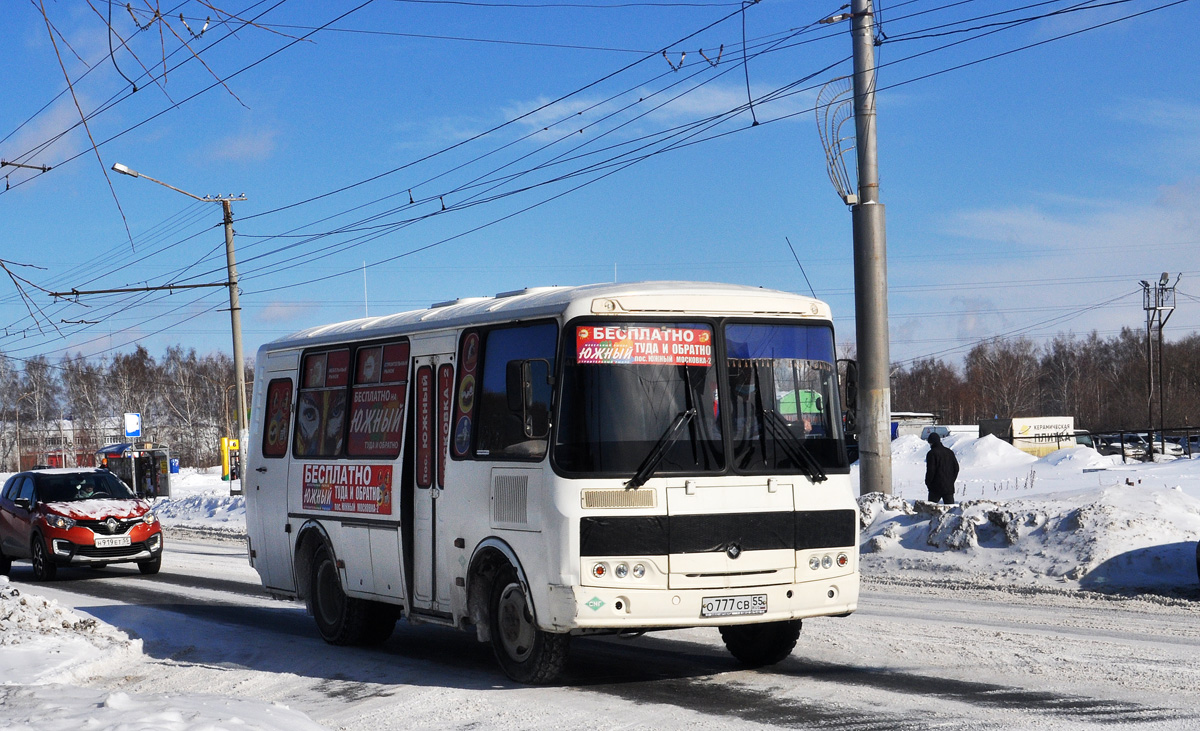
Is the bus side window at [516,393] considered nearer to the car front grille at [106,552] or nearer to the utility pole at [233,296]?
the car front grille at [106,552]

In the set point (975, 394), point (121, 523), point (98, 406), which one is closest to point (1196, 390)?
point (975, 394)

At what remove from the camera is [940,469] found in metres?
19.5

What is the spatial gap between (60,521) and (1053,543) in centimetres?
1486

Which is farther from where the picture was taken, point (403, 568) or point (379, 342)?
point (379, 342)

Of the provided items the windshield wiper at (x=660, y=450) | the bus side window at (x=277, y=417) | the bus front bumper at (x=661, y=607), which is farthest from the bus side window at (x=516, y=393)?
the bus side window at (x=277, y=417)

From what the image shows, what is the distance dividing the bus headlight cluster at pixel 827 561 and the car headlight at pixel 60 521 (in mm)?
14704

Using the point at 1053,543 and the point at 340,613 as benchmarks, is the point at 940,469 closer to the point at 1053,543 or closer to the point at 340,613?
the point at 1053,543

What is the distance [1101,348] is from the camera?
455 ft

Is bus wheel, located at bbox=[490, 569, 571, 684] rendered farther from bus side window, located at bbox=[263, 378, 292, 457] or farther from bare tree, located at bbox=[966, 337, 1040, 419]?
bare tree, located at bbox=[966, 337, 1040, 419]

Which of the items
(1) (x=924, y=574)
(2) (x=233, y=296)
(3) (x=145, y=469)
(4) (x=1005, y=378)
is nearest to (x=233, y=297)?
(2) (x=233, y=296)

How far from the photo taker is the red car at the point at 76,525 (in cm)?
1944

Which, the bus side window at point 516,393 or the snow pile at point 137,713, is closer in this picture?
the snow pile at point 137,713

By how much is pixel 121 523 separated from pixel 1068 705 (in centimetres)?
1626

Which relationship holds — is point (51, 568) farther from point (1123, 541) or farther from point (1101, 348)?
point (1101, 348)
